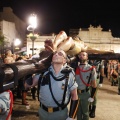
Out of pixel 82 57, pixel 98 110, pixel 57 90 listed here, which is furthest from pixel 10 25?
pixel 57 90

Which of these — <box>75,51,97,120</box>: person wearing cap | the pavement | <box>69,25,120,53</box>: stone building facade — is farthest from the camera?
<box>69,25,120,53</box>: stone building facade

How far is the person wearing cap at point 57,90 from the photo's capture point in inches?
153

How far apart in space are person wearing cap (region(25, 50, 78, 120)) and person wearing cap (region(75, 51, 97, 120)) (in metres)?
2.23

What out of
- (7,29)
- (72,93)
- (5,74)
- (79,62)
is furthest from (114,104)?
(7,29)

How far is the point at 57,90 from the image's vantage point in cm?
389

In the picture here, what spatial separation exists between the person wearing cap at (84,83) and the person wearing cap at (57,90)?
2.23 m

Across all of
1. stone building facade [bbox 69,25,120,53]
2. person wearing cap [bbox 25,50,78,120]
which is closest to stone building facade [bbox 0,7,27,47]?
stone building facade [bbox 69,25,120,53]

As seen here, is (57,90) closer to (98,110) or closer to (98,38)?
(98,110)

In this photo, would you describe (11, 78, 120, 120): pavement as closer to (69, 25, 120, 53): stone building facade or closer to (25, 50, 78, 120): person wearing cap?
(25, 50, 78, 120): person wearing cap

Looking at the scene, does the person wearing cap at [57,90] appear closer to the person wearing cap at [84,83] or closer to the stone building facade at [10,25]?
the person wearing cap at [84,83]

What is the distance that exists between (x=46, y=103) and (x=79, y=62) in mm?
3170

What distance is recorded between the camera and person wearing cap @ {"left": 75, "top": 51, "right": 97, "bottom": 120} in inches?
244

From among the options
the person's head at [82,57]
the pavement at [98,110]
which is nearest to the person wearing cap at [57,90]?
the person's head at [82,57]

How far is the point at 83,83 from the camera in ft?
20.9
